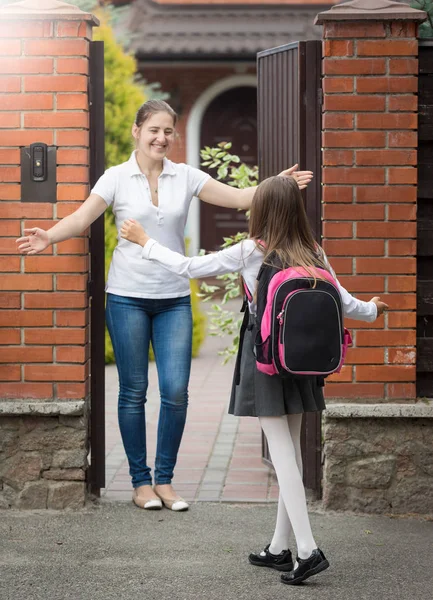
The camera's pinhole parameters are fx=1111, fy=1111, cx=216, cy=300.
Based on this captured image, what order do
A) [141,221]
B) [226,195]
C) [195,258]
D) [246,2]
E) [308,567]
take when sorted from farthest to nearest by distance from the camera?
1. [246,2]
2. [226,195]
3. [141,221]
4. [195,258]
5. [308,567]

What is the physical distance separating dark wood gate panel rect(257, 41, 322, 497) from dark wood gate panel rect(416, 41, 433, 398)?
1.56ft

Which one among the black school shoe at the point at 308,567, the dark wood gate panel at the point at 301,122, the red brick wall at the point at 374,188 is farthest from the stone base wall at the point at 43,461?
the black school shoe at the point at 308,567

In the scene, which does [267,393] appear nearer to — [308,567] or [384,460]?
[308,567]

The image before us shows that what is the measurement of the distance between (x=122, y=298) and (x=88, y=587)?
146cm

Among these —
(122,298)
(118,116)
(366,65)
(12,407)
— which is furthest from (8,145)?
(118,116)

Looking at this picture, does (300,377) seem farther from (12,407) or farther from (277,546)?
(12,407)

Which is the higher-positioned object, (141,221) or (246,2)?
(246,2)

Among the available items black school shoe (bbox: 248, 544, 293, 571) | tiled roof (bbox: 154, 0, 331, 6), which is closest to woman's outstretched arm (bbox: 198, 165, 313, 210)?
black school shoe (bbox: 248, 544, 293, 571)

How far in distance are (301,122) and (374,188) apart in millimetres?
504

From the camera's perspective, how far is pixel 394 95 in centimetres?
495

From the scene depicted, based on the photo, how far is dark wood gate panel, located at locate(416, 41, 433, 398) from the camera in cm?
503

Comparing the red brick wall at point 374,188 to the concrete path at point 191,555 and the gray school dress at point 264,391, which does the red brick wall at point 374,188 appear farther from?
the gray school dress at point 264,391

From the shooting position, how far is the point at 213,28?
664 inches

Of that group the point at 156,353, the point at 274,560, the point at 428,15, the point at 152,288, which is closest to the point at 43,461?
the point at 156,353
